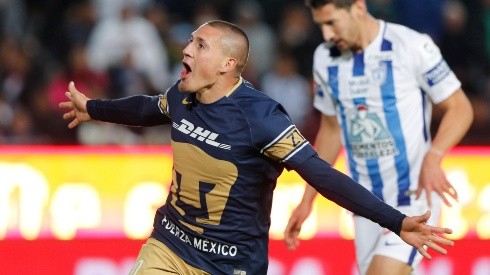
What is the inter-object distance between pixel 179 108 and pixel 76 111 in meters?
0.82

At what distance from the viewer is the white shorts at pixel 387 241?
24.4 feet

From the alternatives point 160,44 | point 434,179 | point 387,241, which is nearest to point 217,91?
point 434,179

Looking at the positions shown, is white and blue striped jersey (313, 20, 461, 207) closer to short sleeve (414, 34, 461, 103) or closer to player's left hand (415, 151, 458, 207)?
short sleeve (414, 34, 461, 103)

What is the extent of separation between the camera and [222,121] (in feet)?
21.8

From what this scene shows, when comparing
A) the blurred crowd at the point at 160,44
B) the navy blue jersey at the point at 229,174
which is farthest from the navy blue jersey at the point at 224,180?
the blurred crowd at the point at 160,44

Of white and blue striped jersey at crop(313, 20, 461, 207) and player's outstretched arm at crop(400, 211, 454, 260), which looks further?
white and blue striped jersey at crop(313, 20, 461, 207)

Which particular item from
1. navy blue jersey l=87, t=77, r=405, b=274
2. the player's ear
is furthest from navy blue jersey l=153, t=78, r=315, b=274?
the player's ear

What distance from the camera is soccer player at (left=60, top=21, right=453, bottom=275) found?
21.6 feet

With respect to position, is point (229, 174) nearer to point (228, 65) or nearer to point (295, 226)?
point (228, 65)

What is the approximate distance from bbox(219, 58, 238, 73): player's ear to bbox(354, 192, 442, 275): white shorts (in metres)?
1.54

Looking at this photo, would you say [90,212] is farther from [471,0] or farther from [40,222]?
[471,0]

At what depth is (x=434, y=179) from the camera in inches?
286

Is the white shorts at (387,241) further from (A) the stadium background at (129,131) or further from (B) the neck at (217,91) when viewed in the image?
(A) the stadium background at (129,131)

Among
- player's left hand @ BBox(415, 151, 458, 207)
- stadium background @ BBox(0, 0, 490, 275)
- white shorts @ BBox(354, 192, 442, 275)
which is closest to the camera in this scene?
player's left hand @ BBox(415, 151, 458, 207)
